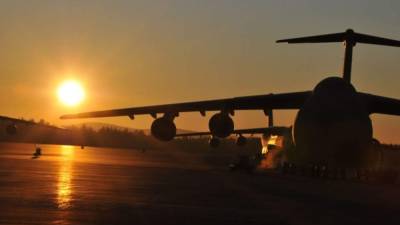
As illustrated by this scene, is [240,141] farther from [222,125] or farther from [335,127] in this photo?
[335,127]

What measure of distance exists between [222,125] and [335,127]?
18.9 ft

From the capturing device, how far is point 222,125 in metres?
28.4

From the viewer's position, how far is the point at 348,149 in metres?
24.5

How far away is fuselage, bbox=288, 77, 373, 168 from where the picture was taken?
24.4 m

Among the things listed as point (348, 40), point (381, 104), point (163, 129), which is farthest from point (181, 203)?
point (348, 40)

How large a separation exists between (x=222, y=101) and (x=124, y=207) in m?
14.5

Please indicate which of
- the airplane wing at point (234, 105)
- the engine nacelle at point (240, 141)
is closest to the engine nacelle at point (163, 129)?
the airplane wing at point (234, 105)

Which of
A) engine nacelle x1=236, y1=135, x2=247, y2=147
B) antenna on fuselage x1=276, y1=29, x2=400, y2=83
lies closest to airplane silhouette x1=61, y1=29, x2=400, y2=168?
antenna on fuselage x1=276, y1=29, x2=400, y2=83

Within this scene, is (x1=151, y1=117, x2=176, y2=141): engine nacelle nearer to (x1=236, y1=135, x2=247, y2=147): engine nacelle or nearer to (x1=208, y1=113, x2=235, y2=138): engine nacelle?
(x1=208, y1=113, x2=235, y2=138): engine nacelle

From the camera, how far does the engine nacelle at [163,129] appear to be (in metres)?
29.8

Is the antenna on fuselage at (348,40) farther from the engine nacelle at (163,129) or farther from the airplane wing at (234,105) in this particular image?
the engine nacelle at (163,129)

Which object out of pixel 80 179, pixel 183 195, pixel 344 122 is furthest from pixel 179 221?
pixel 344 122

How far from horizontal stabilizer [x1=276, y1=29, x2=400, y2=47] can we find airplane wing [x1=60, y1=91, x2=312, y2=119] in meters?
2.31

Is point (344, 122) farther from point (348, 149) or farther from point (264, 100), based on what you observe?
point (264, 100)
